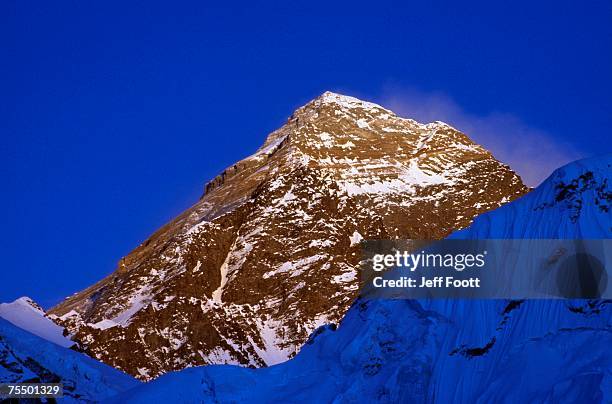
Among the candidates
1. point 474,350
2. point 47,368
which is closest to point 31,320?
point 47,368

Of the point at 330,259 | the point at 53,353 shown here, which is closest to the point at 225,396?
the point at 53,353

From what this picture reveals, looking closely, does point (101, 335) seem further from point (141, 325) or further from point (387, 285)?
point (387, 285)

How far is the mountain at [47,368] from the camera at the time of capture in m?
63.6

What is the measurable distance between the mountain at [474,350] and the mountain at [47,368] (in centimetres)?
602

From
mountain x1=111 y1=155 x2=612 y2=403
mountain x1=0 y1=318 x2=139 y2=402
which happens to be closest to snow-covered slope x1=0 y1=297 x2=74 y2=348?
mountain x1=0 y1=318 x2=139 y2=402

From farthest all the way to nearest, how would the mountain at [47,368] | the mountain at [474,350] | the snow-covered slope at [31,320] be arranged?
the snow-covered slope at [31,320], the mountain at [47,368], the mountain at [474,350]

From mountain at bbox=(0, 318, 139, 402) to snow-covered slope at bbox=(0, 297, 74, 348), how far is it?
4986 centimetres

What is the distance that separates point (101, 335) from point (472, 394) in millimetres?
125172

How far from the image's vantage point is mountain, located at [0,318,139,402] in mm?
63594

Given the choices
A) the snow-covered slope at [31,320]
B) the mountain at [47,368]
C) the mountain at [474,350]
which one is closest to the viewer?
the mountain at [474,350]

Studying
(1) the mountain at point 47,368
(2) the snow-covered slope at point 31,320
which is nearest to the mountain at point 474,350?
(1) the mountain at point 47,368

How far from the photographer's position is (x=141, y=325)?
7106 inches

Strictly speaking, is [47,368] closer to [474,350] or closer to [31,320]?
[474,350]

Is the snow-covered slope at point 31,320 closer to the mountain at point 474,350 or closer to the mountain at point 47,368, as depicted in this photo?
the mountain at point 47,368
